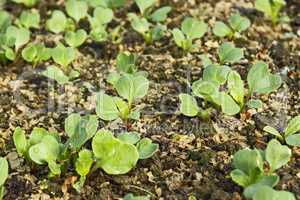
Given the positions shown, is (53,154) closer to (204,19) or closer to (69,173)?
(69,173)

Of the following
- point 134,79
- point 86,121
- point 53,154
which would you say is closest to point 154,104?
point 134,79

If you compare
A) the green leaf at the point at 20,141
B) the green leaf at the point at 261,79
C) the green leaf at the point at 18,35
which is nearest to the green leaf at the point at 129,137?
the green leaf at the point at 20,141

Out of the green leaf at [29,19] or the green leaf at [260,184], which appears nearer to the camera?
the green leaf at [260,184]

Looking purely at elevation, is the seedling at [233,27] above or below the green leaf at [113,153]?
above

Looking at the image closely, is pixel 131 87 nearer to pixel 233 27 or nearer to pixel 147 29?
pixel 147 29

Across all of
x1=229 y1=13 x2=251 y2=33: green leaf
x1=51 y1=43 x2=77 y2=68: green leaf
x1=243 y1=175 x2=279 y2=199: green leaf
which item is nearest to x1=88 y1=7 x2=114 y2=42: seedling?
x1=51 y1=43 x2=77 y2=68: green leaf

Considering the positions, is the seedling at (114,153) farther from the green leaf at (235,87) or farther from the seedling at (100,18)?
the seedling at (100,18)

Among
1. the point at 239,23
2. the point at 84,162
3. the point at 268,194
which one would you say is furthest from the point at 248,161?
the point at 239,23
